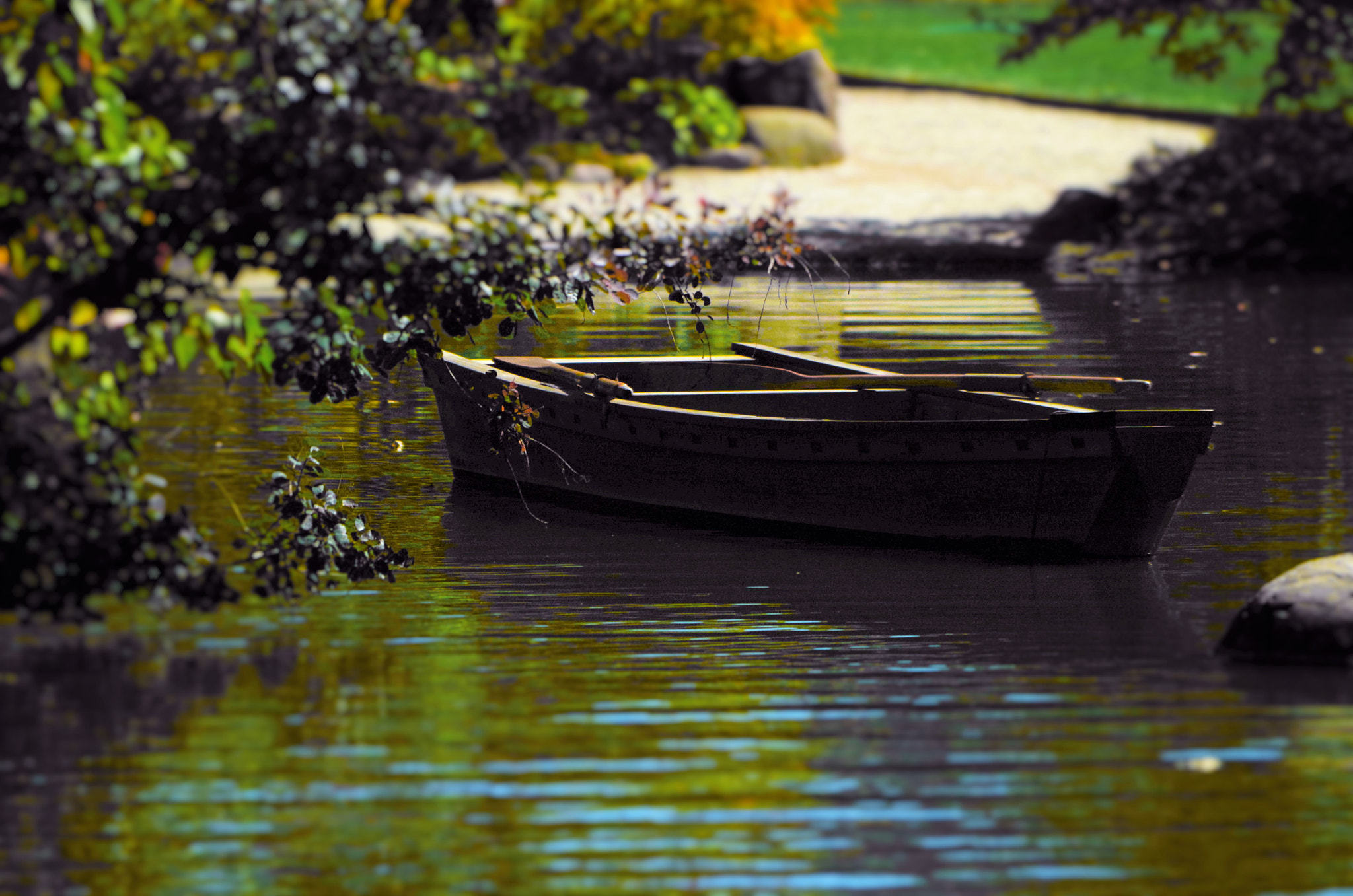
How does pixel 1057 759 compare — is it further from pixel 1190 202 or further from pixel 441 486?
pixel 1190 202

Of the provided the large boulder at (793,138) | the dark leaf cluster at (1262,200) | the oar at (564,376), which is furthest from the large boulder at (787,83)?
the oar at (564,376)

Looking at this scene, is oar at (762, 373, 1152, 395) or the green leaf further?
oar at (762, 373, 1152, 395)

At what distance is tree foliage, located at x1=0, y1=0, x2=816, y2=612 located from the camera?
239 inches

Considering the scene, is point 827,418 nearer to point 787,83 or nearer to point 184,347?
point 184,347

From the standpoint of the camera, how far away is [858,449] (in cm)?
1036

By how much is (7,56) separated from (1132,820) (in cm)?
452

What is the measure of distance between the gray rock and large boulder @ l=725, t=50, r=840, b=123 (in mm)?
2769

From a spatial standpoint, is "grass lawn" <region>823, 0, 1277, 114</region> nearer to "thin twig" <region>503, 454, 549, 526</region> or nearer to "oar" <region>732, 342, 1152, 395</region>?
"oar" <region>732, 342, 1152, 395</region>

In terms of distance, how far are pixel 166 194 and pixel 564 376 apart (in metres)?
5.42

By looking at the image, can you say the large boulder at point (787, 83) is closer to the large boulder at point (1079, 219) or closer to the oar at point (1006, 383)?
the large boulder at point (1079, 219)

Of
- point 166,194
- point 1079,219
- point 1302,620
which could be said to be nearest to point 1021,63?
point 1079,219

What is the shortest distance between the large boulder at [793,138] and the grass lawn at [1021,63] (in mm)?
8684

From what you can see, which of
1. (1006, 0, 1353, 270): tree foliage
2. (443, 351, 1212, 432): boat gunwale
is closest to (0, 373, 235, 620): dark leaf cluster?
(443, 351, 1212, 432): boat gunwale

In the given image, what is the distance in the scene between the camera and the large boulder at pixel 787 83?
36.7 meters
